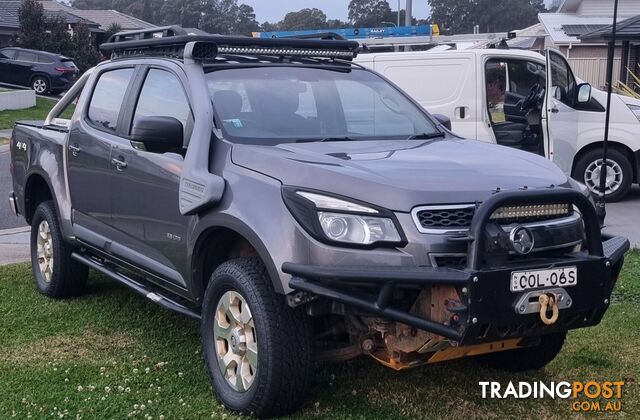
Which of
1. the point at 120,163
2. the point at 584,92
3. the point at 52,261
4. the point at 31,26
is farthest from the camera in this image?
the point at 31,26

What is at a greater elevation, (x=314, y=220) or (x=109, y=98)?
(x=109, y=98)

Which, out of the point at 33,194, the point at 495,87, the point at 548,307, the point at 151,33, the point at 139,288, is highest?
the point at 151,33

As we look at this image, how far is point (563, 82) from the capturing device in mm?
11047

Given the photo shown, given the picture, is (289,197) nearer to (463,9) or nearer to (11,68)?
(11,68)

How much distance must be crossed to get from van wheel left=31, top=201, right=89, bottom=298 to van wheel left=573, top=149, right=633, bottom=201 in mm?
7233

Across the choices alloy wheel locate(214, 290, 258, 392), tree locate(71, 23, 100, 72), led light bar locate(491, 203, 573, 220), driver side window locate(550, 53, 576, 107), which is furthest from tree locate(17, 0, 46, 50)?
led light bar locate(491, 203, 573, 220)

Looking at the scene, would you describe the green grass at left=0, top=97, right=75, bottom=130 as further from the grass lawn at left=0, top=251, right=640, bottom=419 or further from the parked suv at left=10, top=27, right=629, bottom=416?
the parked suv at left=10, top=27, right=629, bottom=416

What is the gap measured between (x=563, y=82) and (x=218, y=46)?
7020 mm

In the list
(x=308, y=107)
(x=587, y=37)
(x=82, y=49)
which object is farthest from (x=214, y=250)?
(x=82, y=49)

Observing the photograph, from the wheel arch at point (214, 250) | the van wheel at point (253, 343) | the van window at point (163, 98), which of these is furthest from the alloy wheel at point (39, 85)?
the van wheel at point (253, 343)

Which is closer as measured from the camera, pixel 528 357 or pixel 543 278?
pixel 543 278

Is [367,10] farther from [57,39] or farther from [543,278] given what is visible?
[543,278]

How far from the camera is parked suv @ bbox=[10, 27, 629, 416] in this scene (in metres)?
3.70

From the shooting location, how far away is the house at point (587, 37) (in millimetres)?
27547
